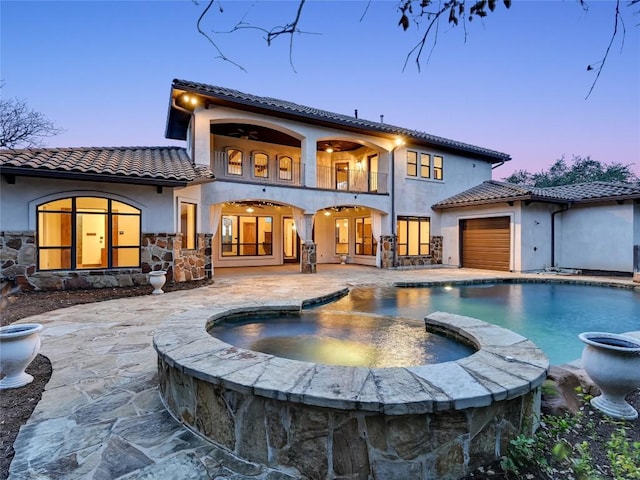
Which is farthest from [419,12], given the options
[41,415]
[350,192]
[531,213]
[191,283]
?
[531,213]

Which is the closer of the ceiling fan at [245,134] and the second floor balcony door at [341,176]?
the ceiling fan at [245,134]

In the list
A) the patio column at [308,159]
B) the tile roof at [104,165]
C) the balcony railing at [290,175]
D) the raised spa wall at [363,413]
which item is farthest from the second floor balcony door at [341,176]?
the raised spa wall at [363,413]

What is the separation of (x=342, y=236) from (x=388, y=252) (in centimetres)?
404

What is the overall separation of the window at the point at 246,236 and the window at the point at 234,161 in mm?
2603

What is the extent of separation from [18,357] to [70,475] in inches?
72.5

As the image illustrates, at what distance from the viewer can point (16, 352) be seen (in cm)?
333

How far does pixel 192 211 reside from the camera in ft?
37.0

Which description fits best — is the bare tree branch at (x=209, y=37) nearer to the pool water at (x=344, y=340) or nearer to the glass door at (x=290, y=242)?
the pool water at (x=344, y=340)

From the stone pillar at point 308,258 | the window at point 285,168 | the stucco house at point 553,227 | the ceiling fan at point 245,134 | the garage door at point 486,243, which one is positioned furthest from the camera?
the window at point 285,168

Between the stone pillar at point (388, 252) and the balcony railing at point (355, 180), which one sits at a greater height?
the balcony railing at point (355, 180)

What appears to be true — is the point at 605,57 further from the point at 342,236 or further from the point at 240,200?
the point at 342,236

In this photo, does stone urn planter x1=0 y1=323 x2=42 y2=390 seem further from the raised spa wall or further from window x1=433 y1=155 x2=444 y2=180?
window x1=433 y1=155 x2=444 y2=180

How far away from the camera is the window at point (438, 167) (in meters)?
16.8

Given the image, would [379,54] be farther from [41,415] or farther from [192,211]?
[192,211]
